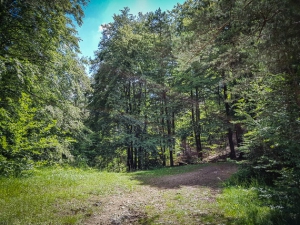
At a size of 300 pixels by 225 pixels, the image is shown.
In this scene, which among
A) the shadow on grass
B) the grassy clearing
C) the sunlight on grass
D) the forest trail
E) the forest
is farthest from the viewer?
the shadow on grass

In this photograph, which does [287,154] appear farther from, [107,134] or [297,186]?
[107,134]

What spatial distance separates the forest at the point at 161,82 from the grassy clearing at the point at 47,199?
109 cm

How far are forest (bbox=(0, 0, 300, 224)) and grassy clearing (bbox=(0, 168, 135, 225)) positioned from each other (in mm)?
1087

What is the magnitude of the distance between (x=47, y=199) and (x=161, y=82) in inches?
581

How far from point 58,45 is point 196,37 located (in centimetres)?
691

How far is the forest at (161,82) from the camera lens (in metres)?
4.70

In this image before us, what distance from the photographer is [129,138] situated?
16.8 metres

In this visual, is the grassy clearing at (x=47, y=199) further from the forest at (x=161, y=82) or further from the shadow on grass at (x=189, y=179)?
the shadow on grass at (x=189, y=179)

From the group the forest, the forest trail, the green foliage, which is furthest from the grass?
the green foliage

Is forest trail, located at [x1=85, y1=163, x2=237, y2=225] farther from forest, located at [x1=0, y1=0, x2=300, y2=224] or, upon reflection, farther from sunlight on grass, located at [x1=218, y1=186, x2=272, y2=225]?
forest, located at [x1=0, y1=0, x2=300, y2=224]

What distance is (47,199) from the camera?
5.38m

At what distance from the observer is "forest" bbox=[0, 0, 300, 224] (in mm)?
4699

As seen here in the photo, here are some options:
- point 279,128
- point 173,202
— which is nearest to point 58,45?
point 173,202

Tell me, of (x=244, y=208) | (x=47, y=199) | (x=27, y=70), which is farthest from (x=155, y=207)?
(x=27, y=70)
